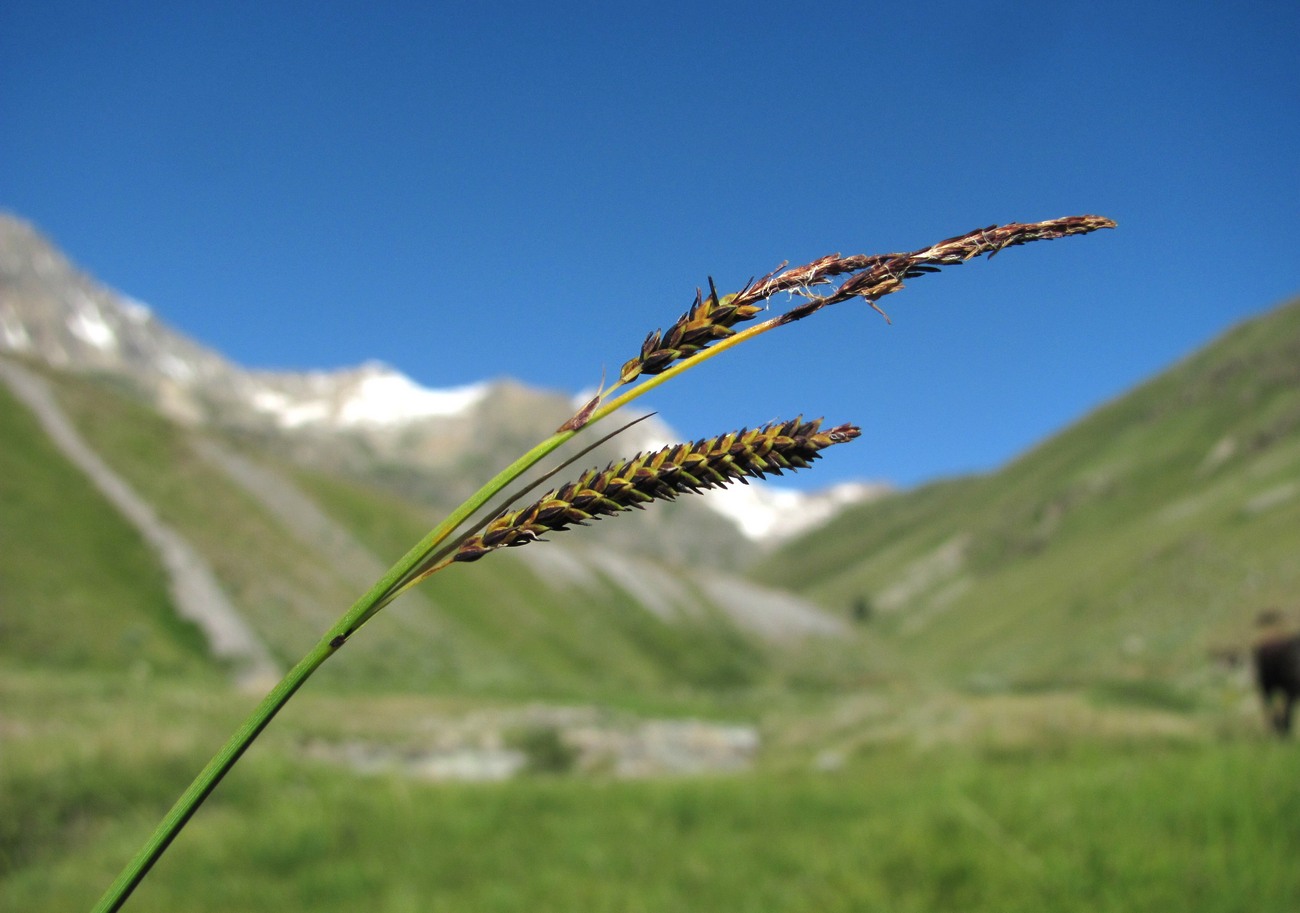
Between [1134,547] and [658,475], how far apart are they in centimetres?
10483

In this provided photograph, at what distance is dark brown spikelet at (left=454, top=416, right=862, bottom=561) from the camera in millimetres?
874

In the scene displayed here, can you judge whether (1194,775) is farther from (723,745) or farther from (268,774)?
(723,745)

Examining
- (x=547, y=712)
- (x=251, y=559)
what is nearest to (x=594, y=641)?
(x=251, y=559)

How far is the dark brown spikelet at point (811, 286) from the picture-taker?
0.88m

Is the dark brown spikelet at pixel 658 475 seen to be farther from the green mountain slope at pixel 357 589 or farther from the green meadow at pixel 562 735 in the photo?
the green mountain slope at pixel 357 589

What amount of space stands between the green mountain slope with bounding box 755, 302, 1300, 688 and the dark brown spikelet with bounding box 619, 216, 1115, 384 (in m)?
24.9

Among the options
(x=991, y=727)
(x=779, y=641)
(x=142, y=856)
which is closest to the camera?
(x=142, y=856)

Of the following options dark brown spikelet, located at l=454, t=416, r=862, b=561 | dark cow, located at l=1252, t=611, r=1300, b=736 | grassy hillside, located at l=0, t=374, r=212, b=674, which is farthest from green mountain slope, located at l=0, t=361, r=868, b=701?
dark brown spikelet, located at l=454, t=416, r=862, b=561

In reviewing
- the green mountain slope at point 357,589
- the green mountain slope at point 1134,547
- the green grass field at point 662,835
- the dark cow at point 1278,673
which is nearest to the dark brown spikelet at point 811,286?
the green grass field at point 662,835

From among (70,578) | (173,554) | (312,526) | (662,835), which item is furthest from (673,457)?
(312,526)

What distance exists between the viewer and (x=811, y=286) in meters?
0.93

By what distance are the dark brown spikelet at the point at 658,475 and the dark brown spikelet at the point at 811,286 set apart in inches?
3.5

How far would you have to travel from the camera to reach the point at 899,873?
6.96 metres

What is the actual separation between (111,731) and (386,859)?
7158 millimetres
